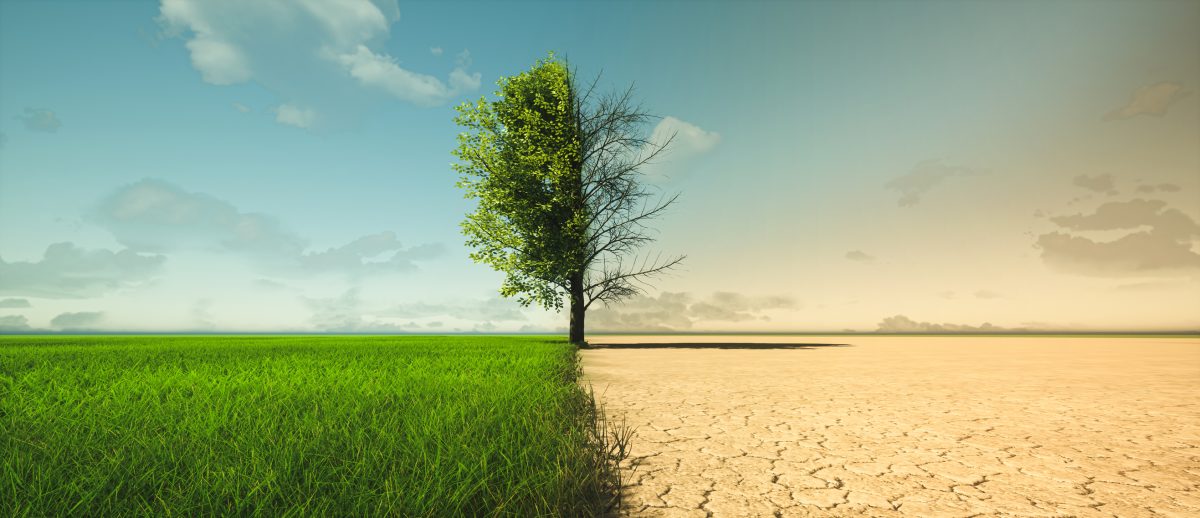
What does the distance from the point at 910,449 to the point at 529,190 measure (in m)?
14.9

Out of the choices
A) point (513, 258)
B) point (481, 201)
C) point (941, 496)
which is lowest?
point (941, 496)

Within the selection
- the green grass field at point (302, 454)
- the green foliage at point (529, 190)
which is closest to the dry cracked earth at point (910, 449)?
the green grass field at point (302, 454)

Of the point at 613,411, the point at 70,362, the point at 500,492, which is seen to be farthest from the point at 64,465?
the point at 70,362

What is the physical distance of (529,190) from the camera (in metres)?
17.3

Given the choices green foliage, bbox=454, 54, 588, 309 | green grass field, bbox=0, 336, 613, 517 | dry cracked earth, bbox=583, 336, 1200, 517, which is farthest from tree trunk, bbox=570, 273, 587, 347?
green grass field, bbox=0, 336, 613, 517

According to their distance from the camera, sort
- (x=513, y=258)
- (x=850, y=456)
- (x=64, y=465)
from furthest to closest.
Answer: (x=513, y=258), (x=850, y=456), (x=64, y=465)

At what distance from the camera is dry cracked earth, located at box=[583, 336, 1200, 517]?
112 inches

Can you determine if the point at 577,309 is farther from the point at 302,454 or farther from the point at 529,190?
the point at 302,454

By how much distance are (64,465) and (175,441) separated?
1.50ft

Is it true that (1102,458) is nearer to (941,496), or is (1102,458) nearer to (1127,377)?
(941,496)

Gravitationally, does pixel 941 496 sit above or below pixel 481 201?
below

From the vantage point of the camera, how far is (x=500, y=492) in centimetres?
218

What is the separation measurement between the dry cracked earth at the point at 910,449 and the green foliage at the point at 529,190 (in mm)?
10193

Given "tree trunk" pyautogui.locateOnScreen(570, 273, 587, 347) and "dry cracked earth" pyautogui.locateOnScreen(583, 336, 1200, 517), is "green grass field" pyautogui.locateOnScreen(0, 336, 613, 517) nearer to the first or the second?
"dry cracked earth" pyautogui.locateOnScreen(583, 336, 1200, 517)
